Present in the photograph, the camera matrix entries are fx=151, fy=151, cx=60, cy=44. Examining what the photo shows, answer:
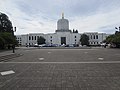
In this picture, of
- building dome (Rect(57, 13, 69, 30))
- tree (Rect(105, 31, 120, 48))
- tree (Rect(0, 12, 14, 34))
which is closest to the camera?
tree (Rect(105, 31, 120, 48))

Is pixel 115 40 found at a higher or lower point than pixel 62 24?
lower

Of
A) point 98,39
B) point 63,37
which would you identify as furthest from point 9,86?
point 98,39

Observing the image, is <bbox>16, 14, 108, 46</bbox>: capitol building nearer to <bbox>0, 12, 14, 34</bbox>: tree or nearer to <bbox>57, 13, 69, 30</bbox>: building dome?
<bbox>57, 13, 69, 30</bbox>: building dome

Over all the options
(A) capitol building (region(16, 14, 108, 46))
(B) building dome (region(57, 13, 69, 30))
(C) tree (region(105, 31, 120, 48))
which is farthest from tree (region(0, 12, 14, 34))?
(A) capitol building (region(16, 14, 108, 46))

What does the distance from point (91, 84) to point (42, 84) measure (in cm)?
205

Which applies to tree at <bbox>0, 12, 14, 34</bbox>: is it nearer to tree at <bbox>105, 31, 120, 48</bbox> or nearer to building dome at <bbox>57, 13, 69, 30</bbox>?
tree at <bbox>105, 31, 120, 48</bbox>

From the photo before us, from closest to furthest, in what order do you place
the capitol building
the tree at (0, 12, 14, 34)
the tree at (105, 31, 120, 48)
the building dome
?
the tree at (105, 31, 120, 48) < the tree at (0, 12, 14, 34) < the building dome < the capitol building

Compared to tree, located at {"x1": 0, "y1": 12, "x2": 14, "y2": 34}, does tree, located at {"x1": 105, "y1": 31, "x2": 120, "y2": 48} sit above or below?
below

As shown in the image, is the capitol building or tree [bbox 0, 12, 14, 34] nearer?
tree [bbox 0, 12, 14, 34]

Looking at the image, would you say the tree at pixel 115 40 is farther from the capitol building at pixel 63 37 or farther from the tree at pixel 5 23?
the capitol building at pixel 63 37

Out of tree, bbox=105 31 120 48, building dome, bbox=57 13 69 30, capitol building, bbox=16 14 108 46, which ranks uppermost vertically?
building dome, bbox=57 13 69 30

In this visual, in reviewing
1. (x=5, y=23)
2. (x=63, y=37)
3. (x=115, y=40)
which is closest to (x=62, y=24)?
(x=63, y=37)

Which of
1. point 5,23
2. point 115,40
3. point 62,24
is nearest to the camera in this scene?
point 115,40

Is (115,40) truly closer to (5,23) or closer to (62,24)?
(5,23)
